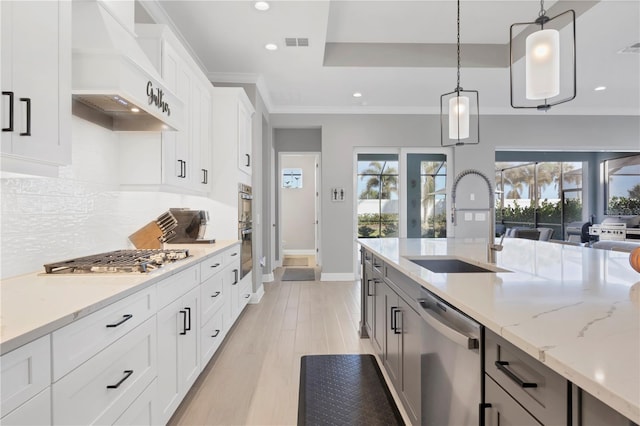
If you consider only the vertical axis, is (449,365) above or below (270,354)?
above

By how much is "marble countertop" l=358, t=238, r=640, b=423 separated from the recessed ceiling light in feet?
8.31

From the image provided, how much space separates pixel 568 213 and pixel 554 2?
6935 mm

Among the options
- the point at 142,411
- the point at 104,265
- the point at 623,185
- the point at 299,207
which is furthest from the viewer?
the point at 299,207

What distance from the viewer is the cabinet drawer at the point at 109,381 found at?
100 cm

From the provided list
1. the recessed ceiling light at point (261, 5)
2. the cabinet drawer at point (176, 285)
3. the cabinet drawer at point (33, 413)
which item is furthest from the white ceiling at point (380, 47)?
the cabinet drawer at point (33, 413)

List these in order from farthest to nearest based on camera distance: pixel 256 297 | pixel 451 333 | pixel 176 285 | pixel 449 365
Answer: pixel 256 297
pixel 176 285
pixel 449 365
pixel 451 333

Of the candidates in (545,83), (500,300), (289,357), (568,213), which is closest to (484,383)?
(500,300)

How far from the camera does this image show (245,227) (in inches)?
153

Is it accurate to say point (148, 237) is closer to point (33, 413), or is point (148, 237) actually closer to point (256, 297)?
point (33, 413)

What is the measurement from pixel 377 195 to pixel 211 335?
14.0ft

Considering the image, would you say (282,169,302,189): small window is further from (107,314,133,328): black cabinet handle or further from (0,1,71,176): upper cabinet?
(107,314,133,328): black cabinet handle

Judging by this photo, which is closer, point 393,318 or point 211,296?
point 393,318

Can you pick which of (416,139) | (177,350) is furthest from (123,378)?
(416,139)

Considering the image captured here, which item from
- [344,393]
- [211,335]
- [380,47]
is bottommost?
[344,393]
